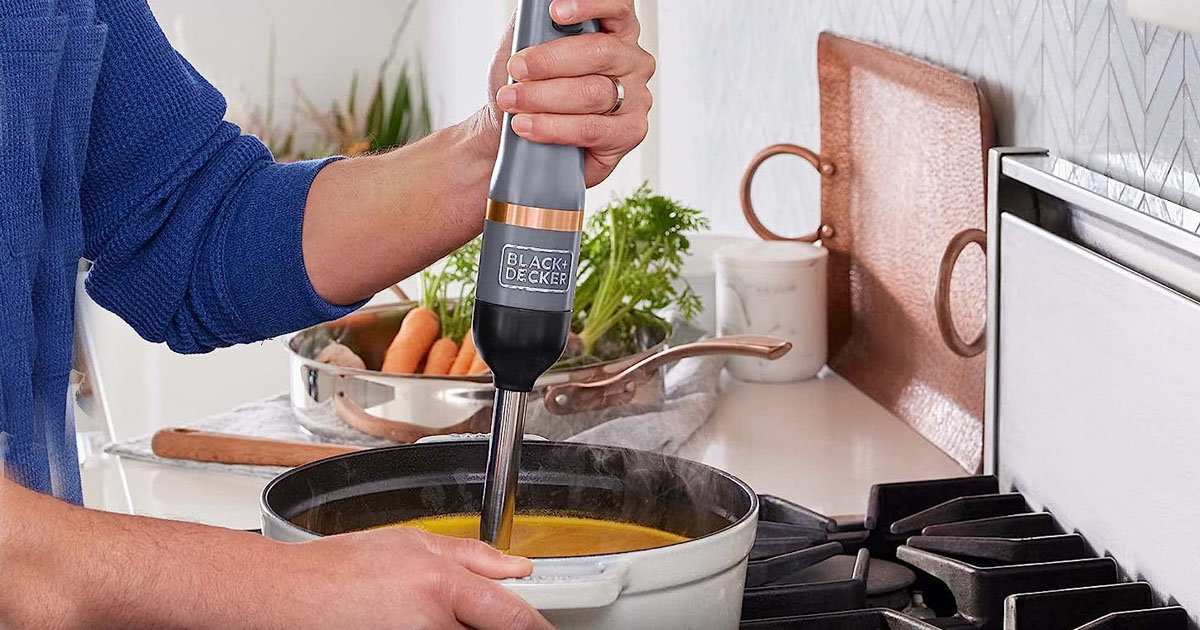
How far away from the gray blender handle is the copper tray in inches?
26.7

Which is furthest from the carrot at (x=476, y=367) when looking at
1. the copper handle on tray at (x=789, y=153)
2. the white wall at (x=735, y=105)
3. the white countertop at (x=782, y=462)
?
the white wall at (x=735, y=105)

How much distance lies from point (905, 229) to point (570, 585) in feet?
3.28

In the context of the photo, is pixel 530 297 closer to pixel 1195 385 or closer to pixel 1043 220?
pixel 1195 385

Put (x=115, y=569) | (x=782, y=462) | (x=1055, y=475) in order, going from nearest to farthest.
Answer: (x=115, y=569) < (x=1055, y=475) < (x=782, y=462)

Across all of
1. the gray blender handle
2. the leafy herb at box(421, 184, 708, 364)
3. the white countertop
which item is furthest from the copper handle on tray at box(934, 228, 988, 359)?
the gray blender handle

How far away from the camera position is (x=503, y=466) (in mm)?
824

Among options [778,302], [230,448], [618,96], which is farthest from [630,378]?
[618,96]

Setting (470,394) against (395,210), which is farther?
(470,394)

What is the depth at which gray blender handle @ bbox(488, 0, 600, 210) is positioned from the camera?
0.78 metres

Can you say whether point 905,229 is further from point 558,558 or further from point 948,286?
point 558,558

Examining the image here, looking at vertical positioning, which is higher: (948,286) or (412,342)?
(948,286)

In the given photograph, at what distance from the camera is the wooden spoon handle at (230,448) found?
4.82ft

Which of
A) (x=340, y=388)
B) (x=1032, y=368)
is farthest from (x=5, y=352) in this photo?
(x=1032, y=368)

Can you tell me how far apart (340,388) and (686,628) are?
0.81 m
